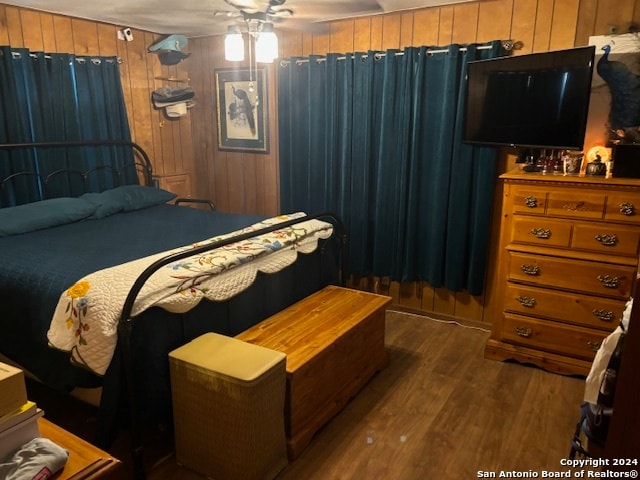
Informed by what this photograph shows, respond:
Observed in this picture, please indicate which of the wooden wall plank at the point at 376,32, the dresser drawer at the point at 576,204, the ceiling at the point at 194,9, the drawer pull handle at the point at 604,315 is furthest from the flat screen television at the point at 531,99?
the drawer pull handle at the point at 604,315

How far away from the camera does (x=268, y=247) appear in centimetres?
252

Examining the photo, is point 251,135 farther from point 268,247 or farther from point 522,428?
point 522,428

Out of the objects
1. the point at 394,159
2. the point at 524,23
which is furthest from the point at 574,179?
the point at 394,159

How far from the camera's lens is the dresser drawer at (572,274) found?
2592mm

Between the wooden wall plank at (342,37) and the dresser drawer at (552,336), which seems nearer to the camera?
the dresser drawer at (552,336)

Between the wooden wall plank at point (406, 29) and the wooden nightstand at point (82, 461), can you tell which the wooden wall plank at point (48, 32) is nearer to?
the wooden wall plank at point (406, 29)

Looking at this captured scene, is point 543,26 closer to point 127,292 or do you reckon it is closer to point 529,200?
point 529,200

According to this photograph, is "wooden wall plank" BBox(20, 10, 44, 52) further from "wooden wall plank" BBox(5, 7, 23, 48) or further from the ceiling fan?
the ceiling fan

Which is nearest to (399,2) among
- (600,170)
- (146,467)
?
(600,170)

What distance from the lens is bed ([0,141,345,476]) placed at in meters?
1.95

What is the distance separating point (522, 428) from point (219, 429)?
4.72 feet

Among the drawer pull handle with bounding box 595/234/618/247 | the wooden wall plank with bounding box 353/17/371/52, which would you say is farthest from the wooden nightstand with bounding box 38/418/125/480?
the wooden wall plank with bounding box 353/17/371/52

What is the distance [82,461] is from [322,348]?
1.29 meters

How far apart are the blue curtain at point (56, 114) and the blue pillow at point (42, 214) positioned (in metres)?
0.29
